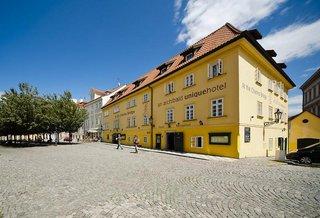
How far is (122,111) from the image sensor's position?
136ft

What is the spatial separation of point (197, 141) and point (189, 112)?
3.01 m

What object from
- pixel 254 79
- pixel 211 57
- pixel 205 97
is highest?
pixel 211 57

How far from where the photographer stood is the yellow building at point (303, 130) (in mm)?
30094

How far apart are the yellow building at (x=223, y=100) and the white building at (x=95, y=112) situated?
2803 cm

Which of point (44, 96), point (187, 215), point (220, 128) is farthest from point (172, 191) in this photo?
point (44, 96)

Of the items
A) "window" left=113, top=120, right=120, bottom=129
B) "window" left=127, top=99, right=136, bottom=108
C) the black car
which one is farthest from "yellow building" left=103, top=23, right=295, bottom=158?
"window" left=113, top=120, right=120, bottom=129

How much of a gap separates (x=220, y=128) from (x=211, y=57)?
599cm

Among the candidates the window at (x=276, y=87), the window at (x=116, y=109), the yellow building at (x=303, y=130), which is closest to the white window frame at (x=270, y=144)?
the window at (x=276, y=87)

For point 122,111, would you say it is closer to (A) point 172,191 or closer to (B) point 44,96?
(B) point 44,96

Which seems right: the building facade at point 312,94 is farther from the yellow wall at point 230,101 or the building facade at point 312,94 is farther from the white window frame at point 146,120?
the white window frame at point 146,120

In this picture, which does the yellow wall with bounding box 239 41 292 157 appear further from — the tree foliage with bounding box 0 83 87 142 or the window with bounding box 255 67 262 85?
the tree foliage with bounding box 0 83 87 142

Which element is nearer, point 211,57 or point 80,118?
→ point 211,57

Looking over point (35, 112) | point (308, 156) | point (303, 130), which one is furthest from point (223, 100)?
point (35, 112)

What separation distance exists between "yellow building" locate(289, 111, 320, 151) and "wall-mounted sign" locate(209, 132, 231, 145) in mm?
15688
